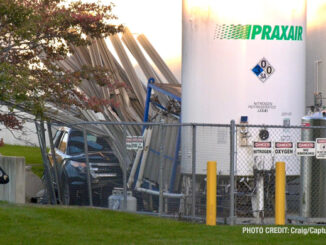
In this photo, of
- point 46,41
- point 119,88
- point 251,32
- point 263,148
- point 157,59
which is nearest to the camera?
point 263,148

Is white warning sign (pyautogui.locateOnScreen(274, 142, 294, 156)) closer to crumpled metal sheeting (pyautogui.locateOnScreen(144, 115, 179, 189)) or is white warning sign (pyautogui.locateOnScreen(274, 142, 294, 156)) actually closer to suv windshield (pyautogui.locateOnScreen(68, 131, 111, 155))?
crumpled metal sheeting (pyautogui.locateOnScreen(144, 115, 179, 189))

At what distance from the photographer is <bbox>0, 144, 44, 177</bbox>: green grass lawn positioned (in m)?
25.3

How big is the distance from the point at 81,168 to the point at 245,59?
17.6 ft

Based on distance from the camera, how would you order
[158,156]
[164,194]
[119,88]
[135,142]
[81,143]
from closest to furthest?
[135,142]
[164,194]
[158,156]
[81,143]
[119,88]

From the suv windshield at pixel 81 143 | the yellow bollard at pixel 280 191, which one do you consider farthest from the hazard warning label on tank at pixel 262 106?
the suv windshield at pixel 81 143

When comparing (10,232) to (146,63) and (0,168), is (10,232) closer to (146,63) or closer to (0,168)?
(0,168)

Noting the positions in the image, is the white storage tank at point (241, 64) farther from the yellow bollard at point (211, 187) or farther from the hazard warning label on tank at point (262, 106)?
the yellow bollard at point (211, 187)

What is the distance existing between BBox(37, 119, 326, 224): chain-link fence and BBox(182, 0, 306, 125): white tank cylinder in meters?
0.45

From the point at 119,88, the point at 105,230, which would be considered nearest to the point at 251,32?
the point at 105,230

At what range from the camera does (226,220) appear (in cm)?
1386

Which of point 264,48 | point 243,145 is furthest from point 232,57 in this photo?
point 243,145

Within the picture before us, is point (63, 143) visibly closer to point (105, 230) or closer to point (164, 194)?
point (164, 194)

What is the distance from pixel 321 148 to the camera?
46.1ft

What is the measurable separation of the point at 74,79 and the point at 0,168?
289cm
